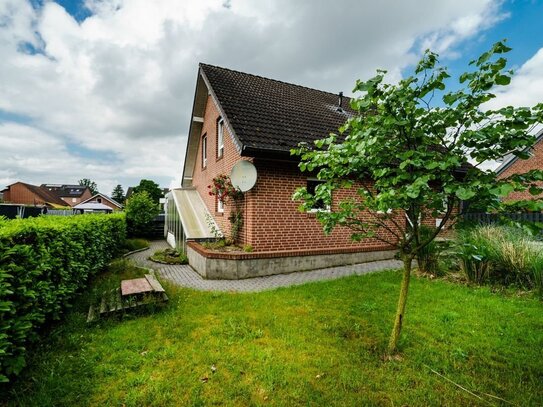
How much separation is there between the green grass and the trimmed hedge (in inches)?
14.1

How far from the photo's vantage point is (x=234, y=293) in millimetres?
6219

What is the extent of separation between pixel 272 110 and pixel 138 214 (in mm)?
11901

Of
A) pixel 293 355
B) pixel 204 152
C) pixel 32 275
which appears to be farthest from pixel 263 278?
pixel 204 152

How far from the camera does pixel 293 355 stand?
140 inches

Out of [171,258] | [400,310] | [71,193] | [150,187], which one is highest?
[71,193]

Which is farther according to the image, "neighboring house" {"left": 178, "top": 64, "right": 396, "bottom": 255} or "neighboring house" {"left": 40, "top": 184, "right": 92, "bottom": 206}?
"neighboring house" {"left": 40, "top": 184, "right": 92, "bottom": 206}

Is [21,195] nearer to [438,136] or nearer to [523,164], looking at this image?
[438,136]

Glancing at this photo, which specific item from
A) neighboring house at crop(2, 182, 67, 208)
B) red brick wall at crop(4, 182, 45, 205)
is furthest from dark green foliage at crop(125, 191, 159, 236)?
red brick wall at crop(4, 182, 45, 205)

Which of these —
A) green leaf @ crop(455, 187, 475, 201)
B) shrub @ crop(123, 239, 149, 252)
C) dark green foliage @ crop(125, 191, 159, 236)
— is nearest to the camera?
green leaf @ crop(455, 187, 475, 201)

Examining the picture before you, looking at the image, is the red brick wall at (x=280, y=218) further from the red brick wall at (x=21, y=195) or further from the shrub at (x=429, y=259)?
the red brick wall at (x=21, y=195)

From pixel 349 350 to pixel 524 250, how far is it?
18.4ft

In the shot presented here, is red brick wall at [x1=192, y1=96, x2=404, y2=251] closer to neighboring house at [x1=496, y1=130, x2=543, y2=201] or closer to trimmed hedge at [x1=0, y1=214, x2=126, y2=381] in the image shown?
trimmed hedge at [x1=0, y1=214, x2=126, y2=381]

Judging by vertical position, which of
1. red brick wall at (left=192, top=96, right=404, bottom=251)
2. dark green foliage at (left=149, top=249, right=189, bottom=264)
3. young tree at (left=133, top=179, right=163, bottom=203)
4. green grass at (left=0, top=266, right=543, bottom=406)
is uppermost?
young tree at (left=133, top=179, right=163, bottom=203)

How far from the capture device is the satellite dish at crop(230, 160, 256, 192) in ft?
27.0
